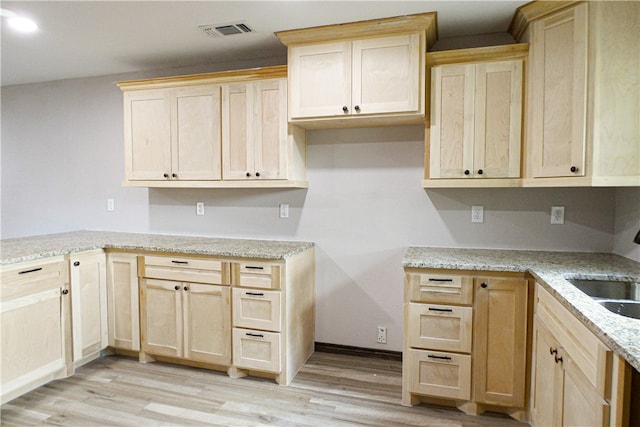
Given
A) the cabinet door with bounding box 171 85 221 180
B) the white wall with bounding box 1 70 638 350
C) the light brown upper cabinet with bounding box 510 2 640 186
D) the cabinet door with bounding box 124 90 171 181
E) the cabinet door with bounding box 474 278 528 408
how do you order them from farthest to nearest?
1. the cabinet door with bounding box 124 90 171 181
2. the cabinet door with bounding box 171 85 221 180
3. the white wall with bounding box 1 70 638 350
4. the cabinet door with bounding box 474 278 528 408
5. the light brown upper cabinet with bounding box 510 2 640 186

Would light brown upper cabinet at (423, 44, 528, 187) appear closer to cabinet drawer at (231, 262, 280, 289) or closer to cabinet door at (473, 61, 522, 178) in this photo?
cabinet door at (473, 61, 522, 178)

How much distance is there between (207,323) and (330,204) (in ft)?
4.22

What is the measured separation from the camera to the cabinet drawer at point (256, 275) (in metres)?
2.55

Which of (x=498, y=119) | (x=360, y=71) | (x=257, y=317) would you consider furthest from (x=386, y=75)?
(x=257, y=317)

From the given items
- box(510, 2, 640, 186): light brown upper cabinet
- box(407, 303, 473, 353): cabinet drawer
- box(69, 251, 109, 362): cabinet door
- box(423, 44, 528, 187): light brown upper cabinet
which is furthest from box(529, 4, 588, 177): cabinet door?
box(69, 251, 109, 362): cabinet door

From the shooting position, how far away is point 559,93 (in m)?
2.10

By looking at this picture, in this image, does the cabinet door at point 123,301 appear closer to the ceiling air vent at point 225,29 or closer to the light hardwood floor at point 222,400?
the light hardwood floor at point 222,400

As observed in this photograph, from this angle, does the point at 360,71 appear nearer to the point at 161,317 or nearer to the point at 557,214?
the point at 557,214

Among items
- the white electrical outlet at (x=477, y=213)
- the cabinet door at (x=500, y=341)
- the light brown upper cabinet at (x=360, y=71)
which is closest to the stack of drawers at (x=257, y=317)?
the light brown upper cabinet at (x=360, y=71)

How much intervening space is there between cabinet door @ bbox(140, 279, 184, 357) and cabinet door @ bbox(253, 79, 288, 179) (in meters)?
1.09

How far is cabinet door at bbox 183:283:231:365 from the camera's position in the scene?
8.81ft

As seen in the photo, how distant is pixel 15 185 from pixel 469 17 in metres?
4.60

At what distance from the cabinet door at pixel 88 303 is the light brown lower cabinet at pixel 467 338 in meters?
2.31

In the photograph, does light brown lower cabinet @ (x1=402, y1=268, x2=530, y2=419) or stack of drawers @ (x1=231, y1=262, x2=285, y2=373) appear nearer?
light brown lower cabinet @ (x1=402, y1=268, x2=530, y2=419)
